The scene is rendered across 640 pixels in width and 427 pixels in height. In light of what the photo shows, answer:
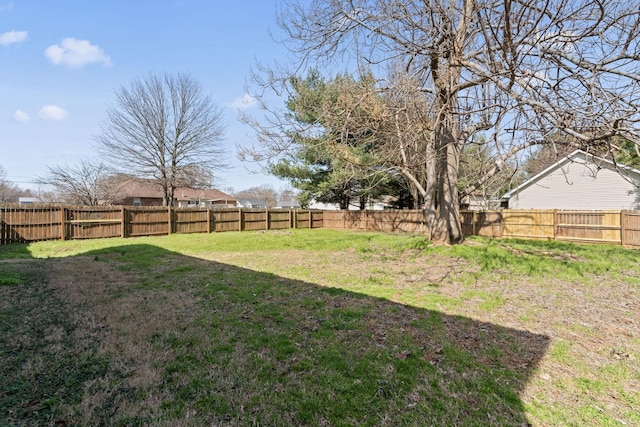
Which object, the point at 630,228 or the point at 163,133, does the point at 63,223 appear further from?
the point at 630,228

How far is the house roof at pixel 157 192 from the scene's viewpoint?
70.1 feet

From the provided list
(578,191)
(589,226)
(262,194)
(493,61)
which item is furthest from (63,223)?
(262,194)

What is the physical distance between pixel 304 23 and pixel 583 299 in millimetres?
6369

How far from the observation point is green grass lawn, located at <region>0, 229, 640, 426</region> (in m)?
2.10

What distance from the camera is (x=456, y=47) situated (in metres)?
4.50

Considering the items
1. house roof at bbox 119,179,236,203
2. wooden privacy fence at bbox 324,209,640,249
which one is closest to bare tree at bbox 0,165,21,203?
house roof at bbox 119,179,236,203

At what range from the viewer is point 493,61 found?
359 cm

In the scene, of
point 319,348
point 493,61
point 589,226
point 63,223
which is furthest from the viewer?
point 63,223

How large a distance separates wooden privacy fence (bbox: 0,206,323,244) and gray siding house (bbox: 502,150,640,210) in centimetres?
1441

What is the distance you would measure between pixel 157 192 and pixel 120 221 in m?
17.6

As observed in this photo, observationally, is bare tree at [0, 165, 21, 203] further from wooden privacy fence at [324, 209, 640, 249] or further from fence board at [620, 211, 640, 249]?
fence board at [620, 211, 640, 249]

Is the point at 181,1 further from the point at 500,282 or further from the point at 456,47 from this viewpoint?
the point at 500,282

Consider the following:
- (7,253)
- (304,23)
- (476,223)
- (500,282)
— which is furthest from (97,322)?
(476,223)

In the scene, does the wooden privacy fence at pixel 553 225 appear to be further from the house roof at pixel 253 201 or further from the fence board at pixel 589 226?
the house roof at pixel 253 201
